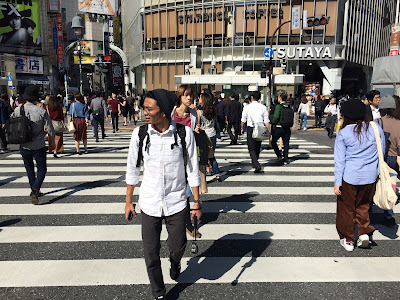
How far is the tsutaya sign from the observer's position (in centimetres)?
3347

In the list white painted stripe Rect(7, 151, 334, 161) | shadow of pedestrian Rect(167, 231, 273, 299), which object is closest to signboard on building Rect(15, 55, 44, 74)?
white painted stripe Rect(7, 151, 334, 161)

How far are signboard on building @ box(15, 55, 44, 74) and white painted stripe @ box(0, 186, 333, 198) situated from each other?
39.7 m

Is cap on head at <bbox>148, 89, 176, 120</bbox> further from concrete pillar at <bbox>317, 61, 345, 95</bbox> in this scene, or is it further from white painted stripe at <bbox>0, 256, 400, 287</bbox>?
concrete pillar at <bbox>317, 61, 345, 95</bbox>

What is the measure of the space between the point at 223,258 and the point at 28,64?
4503cm

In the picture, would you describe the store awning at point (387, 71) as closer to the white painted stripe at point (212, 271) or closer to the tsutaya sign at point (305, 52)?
the white painted stripe at point (212, 271)

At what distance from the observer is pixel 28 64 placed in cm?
4178

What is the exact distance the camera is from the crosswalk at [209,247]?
3367 mm

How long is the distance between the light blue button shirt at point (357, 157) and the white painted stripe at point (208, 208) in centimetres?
173

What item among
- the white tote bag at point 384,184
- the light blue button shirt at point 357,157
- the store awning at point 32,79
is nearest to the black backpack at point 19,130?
the light blue button shirt at point 357,157

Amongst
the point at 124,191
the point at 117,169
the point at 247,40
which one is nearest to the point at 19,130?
the point at 124,191

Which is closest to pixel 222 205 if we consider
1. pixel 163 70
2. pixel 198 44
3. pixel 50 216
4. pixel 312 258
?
pixel 312 258

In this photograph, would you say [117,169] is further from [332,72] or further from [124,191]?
[332,72]

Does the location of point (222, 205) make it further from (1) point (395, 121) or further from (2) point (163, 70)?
(2) point (163, 70)

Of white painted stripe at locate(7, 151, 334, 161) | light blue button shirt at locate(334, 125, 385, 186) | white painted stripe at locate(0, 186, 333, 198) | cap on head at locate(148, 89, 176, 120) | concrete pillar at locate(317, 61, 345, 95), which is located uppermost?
concrete pillar at locate(317, 61, 345, 95)
